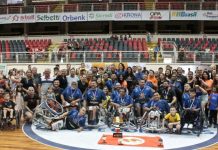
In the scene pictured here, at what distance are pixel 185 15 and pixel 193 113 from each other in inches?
688

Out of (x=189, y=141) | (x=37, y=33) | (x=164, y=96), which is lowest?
(x=189, y=141)

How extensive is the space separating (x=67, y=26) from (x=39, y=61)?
1042 cm

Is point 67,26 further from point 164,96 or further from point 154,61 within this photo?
point 164,96

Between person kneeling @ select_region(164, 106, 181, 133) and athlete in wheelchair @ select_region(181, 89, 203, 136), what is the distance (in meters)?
0.15

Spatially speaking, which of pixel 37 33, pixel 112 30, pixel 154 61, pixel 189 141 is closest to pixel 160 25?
pixel 112 30

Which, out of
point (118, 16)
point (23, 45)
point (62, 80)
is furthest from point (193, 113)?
point (23, 45)

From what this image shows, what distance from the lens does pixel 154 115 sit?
9.41m

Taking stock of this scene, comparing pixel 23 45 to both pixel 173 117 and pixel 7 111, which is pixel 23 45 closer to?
pixel 7 111

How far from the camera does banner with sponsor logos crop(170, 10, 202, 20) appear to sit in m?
25.7

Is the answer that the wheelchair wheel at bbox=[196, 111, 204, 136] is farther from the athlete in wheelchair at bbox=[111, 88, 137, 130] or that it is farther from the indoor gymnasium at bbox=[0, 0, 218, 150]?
the athlete in wheelchair at bbox=[111, 88, 137, 130]

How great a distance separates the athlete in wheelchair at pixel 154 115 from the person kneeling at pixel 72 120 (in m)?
1.54

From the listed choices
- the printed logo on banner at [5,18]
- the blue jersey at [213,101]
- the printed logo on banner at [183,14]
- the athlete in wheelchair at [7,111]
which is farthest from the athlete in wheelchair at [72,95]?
the printed logo on banner at [5,18]

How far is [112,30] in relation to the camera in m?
29.3

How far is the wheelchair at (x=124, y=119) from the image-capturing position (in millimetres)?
9750
